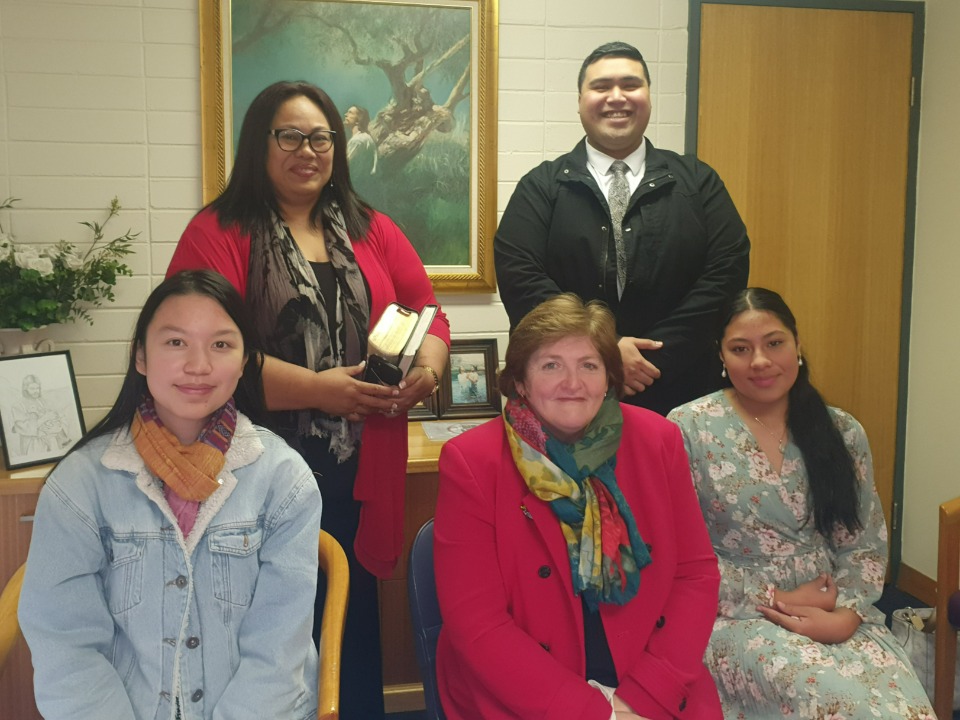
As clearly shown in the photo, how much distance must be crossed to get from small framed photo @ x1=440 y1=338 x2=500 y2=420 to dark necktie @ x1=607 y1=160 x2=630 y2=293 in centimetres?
89

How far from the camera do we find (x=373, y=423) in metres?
1.97

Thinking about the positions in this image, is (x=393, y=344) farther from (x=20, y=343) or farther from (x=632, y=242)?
(x=20, y=343)

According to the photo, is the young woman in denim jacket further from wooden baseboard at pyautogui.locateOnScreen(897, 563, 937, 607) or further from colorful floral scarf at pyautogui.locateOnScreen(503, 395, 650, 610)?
wooden baseboard at pyautogui.locateOnScreen(897, 563, 937, 607)

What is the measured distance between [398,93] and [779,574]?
1.94 metres

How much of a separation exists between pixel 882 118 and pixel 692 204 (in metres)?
1.56

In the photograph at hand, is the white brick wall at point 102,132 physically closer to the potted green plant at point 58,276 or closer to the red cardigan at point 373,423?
the potted green plant at point 58,276

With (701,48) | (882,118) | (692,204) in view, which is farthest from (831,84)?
(692,204)

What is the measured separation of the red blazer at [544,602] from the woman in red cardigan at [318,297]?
1.10 ft

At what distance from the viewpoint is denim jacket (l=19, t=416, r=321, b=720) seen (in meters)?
1.38

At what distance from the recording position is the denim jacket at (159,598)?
1375 mm

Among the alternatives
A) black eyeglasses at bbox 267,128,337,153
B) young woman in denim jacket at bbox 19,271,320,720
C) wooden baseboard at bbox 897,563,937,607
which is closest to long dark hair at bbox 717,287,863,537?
black eyeglasses at bbox 267,128,337,153

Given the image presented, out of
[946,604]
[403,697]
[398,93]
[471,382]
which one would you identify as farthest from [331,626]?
[398,93]

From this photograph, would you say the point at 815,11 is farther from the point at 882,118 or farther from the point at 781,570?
the point at 781,570

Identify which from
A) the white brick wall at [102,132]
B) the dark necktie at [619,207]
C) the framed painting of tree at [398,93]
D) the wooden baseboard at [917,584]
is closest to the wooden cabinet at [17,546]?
the white brick wall at [102,132]
